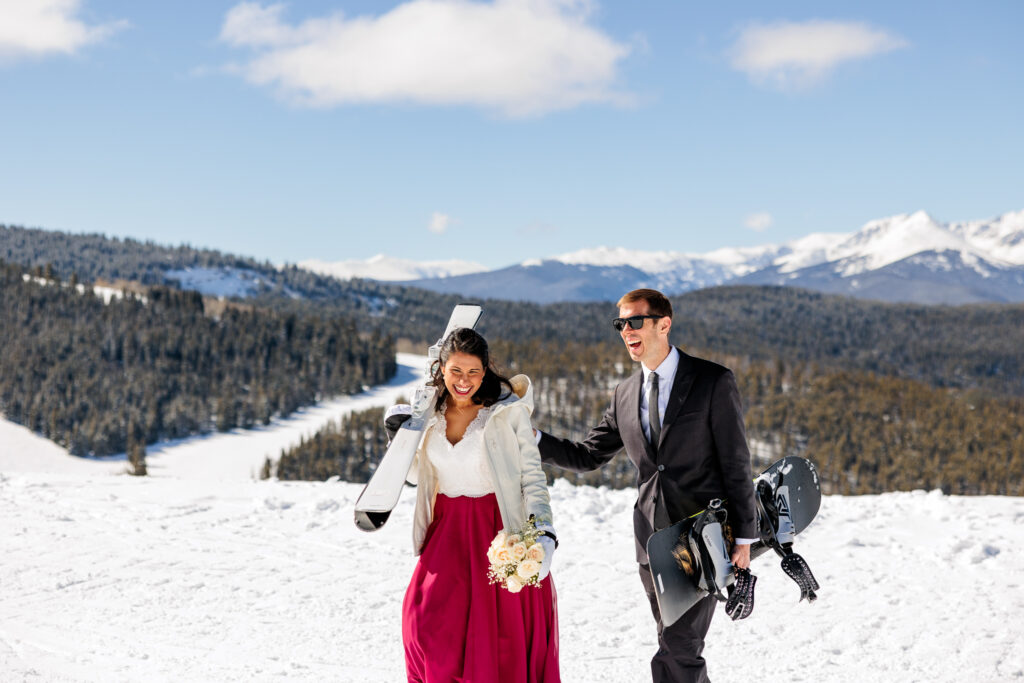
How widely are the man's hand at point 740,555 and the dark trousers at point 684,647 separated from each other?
0.27 meters

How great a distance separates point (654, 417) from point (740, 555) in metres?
0.85

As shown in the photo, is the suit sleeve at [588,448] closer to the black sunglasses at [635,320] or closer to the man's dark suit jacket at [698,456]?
the man's dark suit jacket at [698,456]

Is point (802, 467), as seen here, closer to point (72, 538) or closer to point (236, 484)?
point (72, 538)

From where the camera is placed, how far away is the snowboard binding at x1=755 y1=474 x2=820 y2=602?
4.46 m

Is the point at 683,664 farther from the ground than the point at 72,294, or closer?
closer

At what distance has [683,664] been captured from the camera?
161 inches

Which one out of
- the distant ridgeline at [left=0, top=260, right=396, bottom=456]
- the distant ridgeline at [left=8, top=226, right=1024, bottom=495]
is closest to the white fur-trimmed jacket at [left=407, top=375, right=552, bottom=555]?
the distant ridgeline at [left=8, top=226, right=1024, bottom=495]

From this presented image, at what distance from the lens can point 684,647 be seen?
4.10 m

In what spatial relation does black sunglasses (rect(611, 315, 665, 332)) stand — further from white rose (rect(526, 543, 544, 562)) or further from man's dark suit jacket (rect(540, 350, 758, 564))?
white rose (rect(526, 543, 544, 562))

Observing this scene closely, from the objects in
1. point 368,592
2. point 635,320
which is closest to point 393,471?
point 635,320

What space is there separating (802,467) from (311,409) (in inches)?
4225

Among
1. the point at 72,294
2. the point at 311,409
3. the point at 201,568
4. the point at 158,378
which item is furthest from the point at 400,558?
the point at 72,294

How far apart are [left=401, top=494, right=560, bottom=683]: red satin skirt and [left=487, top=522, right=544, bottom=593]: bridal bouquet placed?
0.28 m

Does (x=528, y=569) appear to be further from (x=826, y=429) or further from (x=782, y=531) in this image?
(x=826, y=429)
